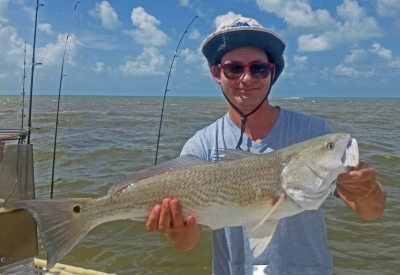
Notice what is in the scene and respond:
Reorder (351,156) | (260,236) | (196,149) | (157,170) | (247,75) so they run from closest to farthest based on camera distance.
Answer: (351,156) → (260,236) → (157,170) → (247,75) → (196,149)

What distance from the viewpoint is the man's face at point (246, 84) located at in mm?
2861

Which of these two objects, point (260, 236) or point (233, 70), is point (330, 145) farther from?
point (233, 70)

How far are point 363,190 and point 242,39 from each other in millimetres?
1268

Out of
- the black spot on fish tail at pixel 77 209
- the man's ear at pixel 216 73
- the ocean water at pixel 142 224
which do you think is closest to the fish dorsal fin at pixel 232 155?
the man's ear at pixel 216 73

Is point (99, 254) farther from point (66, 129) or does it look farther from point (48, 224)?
point (66, 129)

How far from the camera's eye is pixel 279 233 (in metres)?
2.67

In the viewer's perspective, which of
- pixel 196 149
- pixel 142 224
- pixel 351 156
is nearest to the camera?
pixel 351 156

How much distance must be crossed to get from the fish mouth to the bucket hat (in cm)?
93

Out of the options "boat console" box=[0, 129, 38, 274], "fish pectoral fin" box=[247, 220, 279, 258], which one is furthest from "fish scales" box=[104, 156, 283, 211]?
"boat console" box=[0, 129, 38, 274]

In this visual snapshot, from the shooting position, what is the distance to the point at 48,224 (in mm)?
2486

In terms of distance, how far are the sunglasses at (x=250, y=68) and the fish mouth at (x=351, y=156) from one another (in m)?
0.79

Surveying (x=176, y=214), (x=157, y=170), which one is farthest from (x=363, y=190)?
(x=157, y=170)

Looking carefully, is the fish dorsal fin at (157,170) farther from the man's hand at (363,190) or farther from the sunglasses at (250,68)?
the man's hand at (363,190)

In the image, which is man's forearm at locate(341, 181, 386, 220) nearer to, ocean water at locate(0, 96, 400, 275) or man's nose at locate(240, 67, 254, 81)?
man's nose at locate(240, 67, 254, 81)
